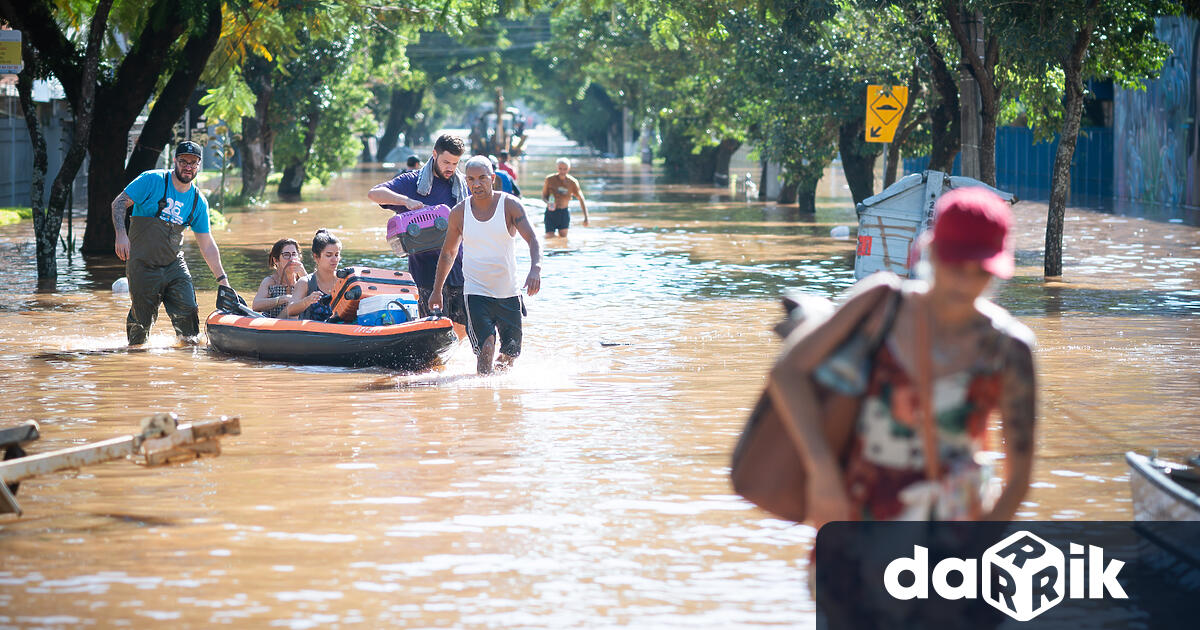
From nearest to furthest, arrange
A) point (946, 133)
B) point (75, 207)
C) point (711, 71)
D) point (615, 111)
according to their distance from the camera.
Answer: point (946, 133) < point (75, 207) < point (711, 71) < point (615, 111)

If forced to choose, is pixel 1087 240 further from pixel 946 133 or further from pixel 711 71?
pixel 711 71

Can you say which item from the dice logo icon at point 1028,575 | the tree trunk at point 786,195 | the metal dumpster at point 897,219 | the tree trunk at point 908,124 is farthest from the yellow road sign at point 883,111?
→ the tree trunk at point 786,195

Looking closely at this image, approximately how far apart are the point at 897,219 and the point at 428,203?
22.7 ft

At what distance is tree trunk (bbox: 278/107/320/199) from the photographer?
39.0 metres

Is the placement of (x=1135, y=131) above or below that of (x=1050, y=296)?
above

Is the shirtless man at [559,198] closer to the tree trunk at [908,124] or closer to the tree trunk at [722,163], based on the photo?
the tree trunk at [908,124]

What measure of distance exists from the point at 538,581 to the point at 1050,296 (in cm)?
1208

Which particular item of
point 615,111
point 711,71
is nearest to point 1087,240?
point 711,71

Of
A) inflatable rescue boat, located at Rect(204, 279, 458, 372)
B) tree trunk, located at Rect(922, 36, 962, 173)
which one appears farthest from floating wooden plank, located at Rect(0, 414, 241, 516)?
tree trunk, located at Rect(922, 36, 962, 173)

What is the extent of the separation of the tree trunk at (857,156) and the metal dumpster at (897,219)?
40.4 ft

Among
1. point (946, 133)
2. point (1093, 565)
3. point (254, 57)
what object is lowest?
point (1093, 565)

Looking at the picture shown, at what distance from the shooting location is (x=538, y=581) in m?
5.88

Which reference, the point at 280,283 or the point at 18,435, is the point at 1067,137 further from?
the point at 18,435

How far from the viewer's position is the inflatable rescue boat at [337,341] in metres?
11.2
